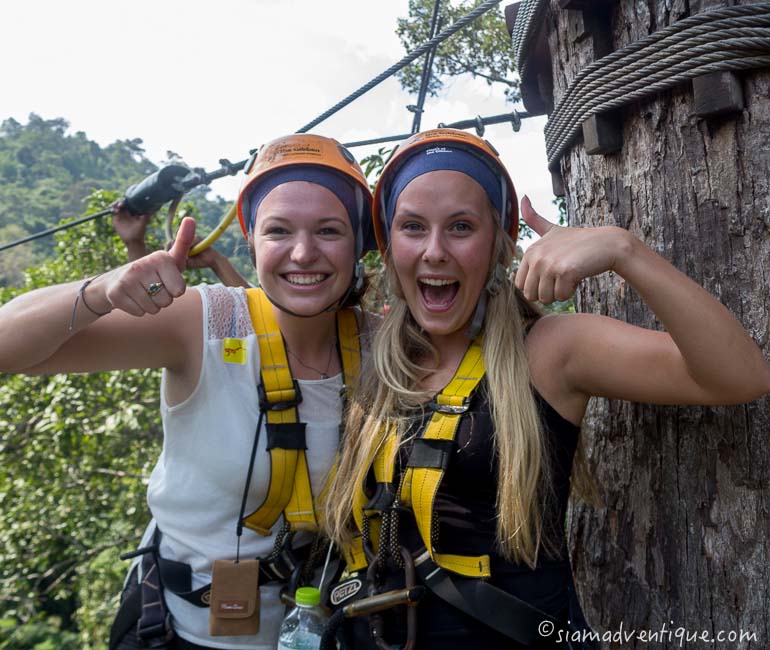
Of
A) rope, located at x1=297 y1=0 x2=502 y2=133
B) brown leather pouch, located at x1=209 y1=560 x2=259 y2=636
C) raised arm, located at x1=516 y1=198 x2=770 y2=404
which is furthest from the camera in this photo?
rope, located at x1=297 y1=0 x2=502 y2=133

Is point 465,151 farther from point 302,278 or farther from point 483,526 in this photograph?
point 483,526

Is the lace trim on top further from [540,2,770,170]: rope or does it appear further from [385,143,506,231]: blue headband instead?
[540,2,770,170]: rope

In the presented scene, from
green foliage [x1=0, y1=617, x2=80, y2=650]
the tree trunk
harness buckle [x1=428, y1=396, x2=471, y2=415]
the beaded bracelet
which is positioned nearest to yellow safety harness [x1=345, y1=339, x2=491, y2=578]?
harness buckle [x1=428, y1=396, x2=471, y2=415]

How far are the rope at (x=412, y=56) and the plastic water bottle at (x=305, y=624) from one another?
6.18ft

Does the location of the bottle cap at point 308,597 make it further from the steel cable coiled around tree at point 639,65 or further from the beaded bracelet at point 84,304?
the steel cable coiled around tree at point 639,65

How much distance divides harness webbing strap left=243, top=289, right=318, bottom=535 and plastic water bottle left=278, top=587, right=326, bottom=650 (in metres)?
0.22

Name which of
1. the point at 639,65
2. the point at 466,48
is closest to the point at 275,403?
the point at 639,65

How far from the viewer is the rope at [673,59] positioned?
1434mm

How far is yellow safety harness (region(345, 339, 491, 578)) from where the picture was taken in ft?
5.41

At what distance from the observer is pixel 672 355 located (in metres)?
1.47

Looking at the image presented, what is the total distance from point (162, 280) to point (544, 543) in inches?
47.6

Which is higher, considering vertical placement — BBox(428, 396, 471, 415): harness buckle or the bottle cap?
BBox(428, 396, 471, 415): harness buckle

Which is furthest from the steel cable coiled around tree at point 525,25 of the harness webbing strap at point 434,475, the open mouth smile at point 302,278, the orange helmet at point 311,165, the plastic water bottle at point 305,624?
the plastic water bottle at point 305,624

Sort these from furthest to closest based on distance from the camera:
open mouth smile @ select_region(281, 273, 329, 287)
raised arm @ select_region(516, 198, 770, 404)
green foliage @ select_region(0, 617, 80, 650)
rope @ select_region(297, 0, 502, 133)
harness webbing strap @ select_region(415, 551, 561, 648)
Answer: green foliage @ select_region(0, 617, 80, 650) → rope @ select_region(297, 0, 502, 133) → open mouth smile @ select_region(281, 273, 329, 287) → harness webbing strap @ select_region(415, 551, 561, 648) → raised arm @ select_region(516, 198, 770, 404)
